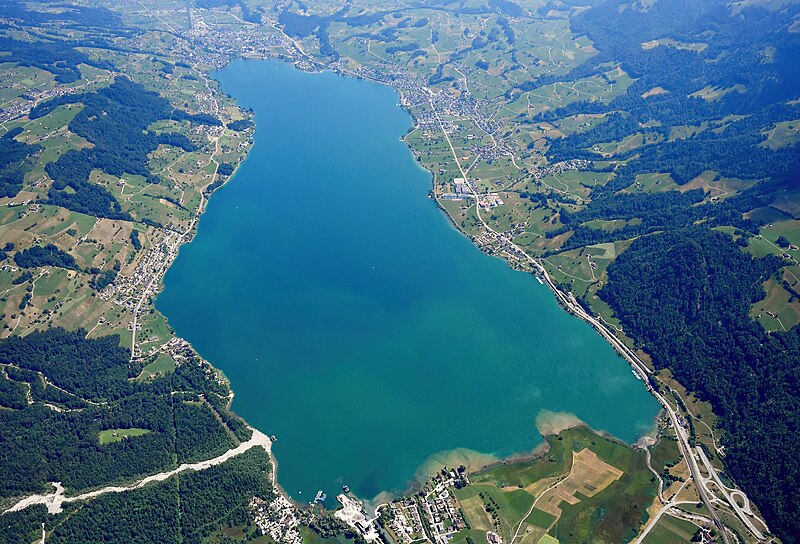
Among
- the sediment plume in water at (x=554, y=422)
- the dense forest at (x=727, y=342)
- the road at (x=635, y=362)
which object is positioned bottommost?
the sediment plume in water at (x=554, y=422)

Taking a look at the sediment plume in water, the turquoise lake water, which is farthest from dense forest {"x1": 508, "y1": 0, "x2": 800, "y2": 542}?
the sediment plume in water

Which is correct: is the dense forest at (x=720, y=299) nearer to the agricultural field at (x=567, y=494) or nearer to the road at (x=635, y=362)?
the road at (x=635, y=362)

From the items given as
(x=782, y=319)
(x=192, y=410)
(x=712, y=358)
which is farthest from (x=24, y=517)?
(x=782, y=319)

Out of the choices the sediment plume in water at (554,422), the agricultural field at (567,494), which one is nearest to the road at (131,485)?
the agricultural field at (567,494)

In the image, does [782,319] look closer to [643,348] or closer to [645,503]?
[643,348]

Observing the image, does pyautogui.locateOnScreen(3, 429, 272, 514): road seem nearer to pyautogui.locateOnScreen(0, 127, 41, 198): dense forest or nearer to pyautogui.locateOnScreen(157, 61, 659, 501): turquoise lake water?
pyautogui.locateOnScreen(157, 61, 659, 501): turquoise lake water

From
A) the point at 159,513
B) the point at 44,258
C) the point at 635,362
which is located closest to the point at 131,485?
the point at 159,513

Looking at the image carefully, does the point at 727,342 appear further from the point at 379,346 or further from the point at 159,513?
the point at 159,513
